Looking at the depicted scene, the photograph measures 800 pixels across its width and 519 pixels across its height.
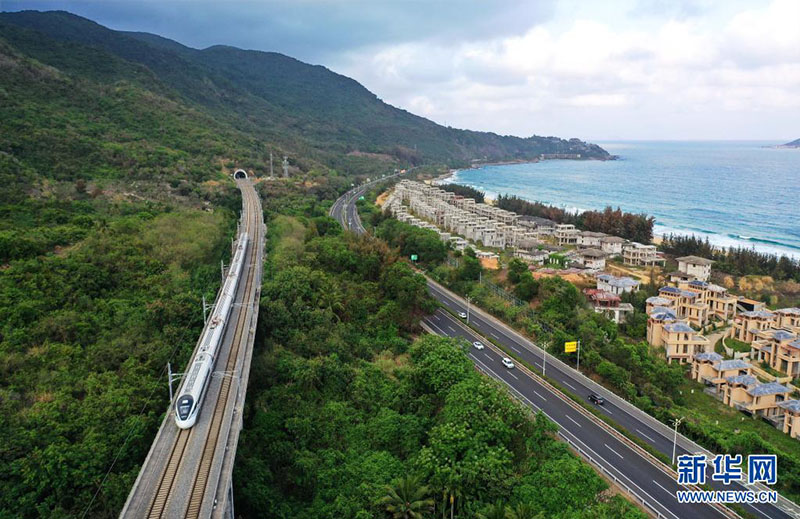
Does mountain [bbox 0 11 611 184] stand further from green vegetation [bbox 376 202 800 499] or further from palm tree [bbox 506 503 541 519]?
palm tree [bbox 506 503 541 519]

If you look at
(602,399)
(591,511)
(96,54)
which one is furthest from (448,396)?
(96,54)

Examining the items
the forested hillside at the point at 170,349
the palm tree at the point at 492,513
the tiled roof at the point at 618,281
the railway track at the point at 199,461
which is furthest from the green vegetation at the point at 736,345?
the railway track at the point at 199,461

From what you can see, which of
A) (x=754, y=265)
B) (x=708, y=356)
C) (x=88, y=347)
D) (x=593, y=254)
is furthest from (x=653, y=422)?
(x=754, y=265)

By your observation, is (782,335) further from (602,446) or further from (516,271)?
(602,446)

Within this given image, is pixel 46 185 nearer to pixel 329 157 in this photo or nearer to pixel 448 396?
pixel 448 396

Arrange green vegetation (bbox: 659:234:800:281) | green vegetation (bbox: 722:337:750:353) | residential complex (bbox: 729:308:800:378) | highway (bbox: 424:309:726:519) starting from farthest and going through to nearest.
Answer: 1. green vegetation (bbox: 659:234:800:281)
2. green vegetation (bbox: 722:337:750:353)
3. residential complex (bbox: 729:308:800:378)
4. highway (bbox: 424:309:726:519)

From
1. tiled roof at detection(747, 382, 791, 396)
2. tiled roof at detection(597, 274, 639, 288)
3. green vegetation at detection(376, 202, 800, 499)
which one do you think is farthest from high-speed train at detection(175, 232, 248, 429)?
tiled roof at detection(597, 274, 639, 288)

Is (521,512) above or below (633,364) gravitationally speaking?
above
